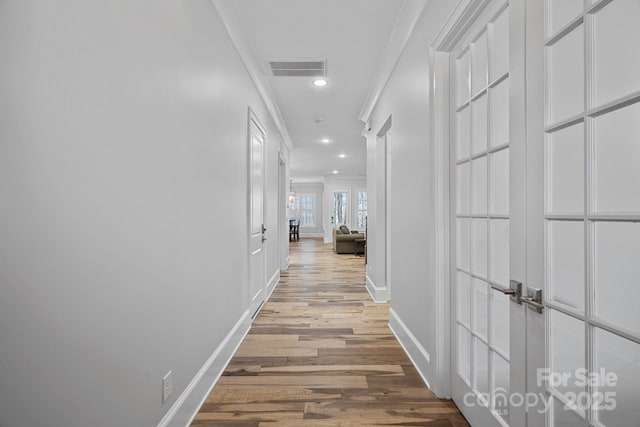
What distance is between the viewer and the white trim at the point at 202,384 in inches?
65.4

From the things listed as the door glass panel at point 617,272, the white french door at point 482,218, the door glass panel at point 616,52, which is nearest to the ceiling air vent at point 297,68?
the white french door at point 482,218

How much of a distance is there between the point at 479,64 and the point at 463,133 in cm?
36

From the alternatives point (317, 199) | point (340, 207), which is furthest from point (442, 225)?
point (317, 199)

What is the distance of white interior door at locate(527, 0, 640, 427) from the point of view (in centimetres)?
87

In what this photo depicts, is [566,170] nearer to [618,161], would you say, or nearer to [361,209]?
[618,161]

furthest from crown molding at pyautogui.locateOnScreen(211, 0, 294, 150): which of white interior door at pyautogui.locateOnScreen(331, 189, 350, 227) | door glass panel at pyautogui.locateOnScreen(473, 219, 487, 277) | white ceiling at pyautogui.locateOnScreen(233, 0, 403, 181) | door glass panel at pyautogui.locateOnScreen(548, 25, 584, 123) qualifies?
white interior door at pyautogui.locateOnScreen(331, 189, 350, 227)

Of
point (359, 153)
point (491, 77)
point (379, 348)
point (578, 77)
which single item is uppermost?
point (359, 153)

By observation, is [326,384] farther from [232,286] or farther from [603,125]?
[603,125]

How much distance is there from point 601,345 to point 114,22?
1.94 metres

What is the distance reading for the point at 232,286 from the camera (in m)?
2.74

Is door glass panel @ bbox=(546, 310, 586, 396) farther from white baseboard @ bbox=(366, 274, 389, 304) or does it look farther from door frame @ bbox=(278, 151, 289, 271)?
door frame @ bbox=(278, 151, 289, 271)

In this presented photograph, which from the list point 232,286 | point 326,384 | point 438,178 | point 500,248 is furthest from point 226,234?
point 500,248

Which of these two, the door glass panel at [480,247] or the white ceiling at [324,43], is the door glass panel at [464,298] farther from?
the white ceiling at [324,43]

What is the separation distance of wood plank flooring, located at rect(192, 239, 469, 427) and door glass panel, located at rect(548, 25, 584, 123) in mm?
1670
